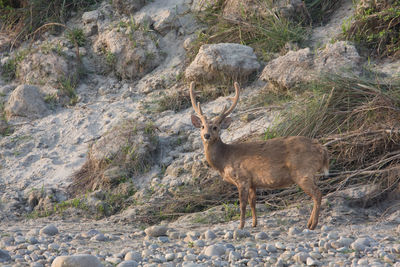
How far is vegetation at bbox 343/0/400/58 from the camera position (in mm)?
9586

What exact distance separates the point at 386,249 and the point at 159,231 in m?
2.49

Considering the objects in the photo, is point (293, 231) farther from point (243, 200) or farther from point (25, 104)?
point (25, 104)

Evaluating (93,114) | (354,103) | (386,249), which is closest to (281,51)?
(354,103)

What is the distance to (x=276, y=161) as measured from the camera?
6953 mm

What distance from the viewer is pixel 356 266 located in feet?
17.5

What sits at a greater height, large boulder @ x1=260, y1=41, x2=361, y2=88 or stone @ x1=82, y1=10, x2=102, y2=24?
stone @ x1=82, y1=10, x2=102, y2=24

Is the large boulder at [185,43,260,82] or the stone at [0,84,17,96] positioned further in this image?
the stone at [0,84,17,96]

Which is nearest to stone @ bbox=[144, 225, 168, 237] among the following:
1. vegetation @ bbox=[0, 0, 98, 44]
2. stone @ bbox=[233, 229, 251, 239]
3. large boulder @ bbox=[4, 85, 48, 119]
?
stone @ bbox=[233, 229, 251, 239]

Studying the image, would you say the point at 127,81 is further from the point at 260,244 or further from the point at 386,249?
the point at 386,249

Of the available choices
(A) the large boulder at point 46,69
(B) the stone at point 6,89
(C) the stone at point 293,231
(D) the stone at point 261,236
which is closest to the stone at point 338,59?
(C) the stone at point 293,231

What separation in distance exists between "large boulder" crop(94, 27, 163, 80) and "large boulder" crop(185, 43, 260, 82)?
1.40 m

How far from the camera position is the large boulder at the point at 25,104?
1080cm

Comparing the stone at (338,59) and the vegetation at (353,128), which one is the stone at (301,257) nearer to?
the vegetation at (353,128)

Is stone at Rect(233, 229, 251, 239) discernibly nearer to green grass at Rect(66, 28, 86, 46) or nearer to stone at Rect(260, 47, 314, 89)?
stone at Rect(260, 47, 314, 89)
